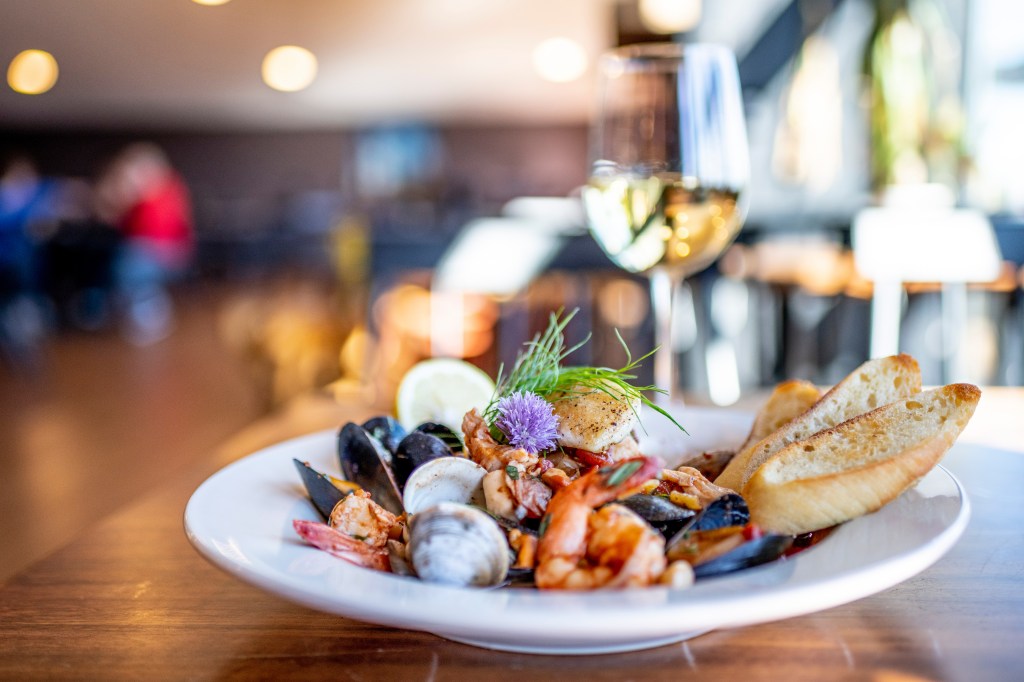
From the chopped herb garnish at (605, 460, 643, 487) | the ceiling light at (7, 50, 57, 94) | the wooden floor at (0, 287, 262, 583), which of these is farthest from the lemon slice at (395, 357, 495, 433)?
the wooden floor at (0, 287, 262, 583)

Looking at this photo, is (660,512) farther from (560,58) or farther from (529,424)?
(560,58)

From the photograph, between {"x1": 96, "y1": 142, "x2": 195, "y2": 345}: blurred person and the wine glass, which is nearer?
the wine glass

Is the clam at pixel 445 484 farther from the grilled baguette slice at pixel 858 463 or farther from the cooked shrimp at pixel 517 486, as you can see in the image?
the grilled baguette slice at pixel 858 463

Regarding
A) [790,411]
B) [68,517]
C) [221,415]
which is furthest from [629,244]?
[221,415]

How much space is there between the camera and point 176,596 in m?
0.65

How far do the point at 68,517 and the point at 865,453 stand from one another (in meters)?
2.85

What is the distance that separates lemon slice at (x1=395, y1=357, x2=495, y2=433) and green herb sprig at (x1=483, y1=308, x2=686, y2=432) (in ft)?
0.43

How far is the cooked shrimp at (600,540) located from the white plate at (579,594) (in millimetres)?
24

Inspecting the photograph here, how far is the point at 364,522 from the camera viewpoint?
602mm

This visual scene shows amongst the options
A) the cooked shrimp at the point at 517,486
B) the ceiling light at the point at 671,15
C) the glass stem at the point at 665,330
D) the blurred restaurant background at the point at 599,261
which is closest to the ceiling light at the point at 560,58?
the blurred restaurant background at the point at 599,261

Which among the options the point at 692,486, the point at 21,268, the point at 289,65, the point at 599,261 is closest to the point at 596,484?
the point at 692,486

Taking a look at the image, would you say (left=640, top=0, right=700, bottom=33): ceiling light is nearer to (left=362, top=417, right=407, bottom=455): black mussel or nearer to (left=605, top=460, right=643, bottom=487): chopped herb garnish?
(left=362, top=417, right=407, bottom=455): black mussel

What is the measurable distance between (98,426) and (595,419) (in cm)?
419

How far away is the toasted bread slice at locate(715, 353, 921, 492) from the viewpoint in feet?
2.28
